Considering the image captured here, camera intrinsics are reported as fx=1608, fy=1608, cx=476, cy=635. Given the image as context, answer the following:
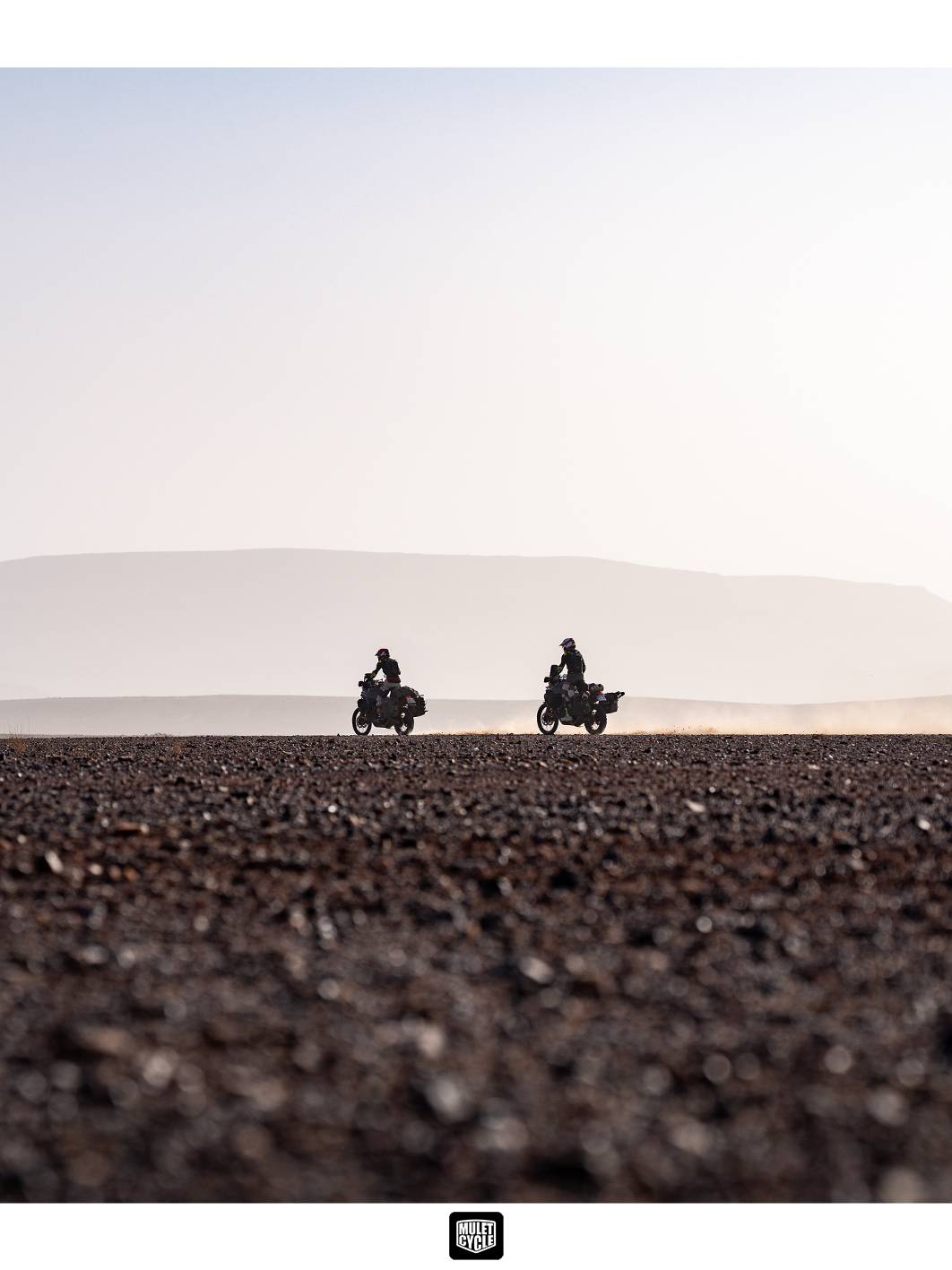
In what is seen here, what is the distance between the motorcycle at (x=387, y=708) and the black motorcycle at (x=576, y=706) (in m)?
2.62

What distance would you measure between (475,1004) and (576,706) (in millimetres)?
26996

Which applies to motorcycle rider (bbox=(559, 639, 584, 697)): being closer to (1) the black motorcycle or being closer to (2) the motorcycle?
(1) the black motorcycle

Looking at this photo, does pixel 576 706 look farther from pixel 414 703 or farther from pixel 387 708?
pixel 387 708

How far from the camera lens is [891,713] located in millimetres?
46281

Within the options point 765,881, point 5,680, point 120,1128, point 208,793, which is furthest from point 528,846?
point 5,680

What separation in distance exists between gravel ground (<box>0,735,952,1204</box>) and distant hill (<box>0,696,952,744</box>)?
131 feet

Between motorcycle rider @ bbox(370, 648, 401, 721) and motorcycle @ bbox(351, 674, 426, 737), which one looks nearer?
motorcycle @ bbox(351, 674, 426, 737)

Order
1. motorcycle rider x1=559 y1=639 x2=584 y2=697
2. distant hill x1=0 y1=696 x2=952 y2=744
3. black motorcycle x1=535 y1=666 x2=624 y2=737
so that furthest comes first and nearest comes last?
distant hill x1=0 y1=696 x2=952 y2=744
motorcycle rider x1=559 y1=639 x2=584 y2=697
black motorcycle x1=535 y1=666 x2=624 y2=737

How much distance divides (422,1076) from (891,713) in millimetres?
42989
